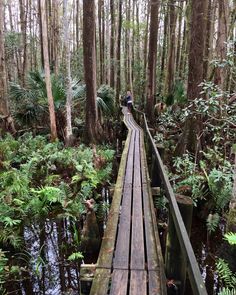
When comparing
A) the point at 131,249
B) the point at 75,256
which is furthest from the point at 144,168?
the point at 131,249

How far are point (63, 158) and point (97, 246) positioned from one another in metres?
4.96

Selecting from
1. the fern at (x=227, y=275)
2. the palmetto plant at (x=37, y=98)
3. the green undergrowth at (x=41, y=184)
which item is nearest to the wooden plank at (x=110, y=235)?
the green undergrowth at (x=41, y=184)

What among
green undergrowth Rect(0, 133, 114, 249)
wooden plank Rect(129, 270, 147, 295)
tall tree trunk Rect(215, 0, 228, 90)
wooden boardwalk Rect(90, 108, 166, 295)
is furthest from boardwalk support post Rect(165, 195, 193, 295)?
tall tree trunk Rect(215, 0, 228, 90)

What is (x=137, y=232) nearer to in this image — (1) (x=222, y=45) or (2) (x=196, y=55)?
(2) (x=196, y=55)

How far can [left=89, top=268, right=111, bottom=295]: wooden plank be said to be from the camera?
338 centimetres

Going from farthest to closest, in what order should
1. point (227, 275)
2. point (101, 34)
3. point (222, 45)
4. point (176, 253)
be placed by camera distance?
1. point (101, 34)
2. point (222, 45)
3. point (227, 275)
4. point (176, 253)

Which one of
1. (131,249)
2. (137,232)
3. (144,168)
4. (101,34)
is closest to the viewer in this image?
(131,249)

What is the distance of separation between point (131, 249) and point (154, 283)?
30.1 inches

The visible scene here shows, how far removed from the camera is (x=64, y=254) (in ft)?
19.2

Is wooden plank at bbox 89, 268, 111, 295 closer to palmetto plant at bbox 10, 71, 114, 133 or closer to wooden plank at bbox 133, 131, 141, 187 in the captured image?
wooden plank at bbox 133, 131, 141, 187

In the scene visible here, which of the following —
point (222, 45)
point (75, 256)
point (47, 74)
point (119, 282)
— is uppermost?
point (222, 45)

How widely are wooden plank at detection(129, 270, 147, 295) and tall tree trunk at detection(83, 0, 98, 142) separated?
30.0ft

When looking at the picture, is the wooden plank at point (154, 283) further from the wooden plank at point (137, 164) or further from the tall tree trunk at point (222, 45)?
the tall tree trunk at point (222, 45)

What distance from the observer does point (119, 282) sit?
3545mm
